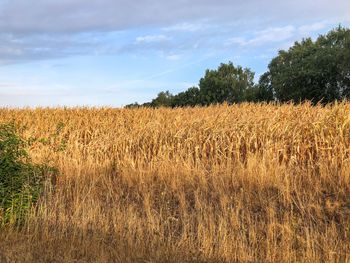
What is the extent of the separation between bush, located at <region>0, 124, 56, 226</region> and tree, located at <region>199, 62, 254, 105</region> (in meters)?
66.2

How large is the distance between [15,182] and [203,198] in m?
3.22

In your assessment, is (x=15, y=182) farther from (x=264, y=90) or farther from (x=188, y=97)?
(x=188, y=97)

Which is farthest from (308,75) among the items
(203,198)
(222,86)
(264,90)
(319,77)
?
(203,198)

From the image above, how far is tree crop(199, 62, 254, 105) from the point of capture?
76875 millimetres

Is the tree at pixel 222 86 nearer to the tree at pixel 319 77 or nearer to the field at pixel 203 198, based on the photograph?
the tree at pixel 319 77

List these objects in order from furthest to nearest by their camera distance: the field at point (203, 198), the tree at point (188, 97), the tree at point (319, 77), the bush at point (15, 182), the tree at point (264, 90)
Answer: the tree at point (188, 97) → the tree at point (264, 90) → the tree at point (319, 77) → the bush at point (15, 182) → the field at point (203, 198)

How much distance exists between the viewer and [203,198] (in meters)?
7.56

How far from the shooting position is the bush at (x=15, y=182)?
273 inches

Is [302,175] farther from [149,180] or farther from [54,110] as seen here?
[54,110]

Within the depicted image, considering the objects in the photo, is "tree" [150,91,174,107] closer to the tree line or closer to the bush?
the tree line

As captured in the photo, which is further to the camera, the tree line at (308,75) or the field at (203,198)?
the tree line at (308,75)

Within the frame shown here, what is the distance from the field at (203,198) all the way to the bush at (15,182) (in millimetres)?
213

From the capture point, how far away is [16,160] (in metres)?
8.21

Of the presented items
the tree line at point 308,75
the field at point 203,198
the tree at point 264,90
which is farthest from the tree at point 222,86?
the field at point 203,198
